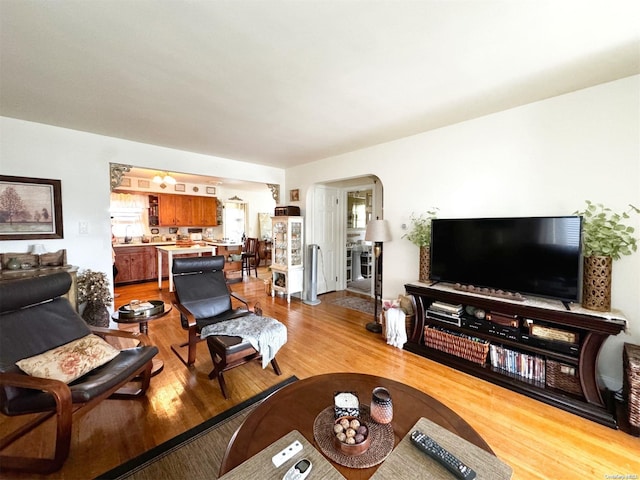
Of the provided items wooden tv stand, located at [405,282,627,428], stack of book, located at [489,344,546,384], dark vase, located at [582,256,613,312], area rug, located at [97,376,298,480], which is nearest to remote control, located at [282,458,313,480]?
area rug, located at [97,376,298,480]

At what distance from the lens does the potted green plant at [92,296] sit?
10.1 ft

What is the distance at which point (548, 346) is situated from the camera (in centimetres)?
214

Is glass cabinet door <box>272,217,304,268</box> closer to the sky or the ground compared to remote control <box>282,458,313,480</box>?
closer to the sky

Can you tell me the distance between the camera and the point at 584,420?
1.87 meters

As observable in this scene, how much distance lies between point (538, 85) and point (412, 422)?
8.84 feet

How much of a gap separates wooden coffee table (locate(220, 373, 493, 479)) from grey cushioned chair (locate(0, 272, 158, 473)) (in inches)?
43.9

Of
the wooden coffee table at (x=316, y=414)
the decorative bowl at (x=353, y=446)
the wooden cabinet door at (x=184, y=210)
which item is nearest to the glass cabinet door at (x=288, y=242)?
the wooden coffee table at (x=316, y=414)

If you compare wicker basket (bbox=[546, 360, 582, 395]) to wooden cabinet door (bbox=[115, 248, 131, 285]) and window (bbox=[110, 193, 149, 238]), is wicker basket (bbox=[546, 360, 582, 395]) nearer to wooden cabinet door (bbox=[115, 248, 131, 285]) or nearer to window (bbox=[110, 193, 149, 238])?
wooden cabinet door (bbox=[115, 248, 131, 285])

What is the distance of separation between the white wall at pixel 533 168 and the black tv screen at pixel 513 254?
260mm

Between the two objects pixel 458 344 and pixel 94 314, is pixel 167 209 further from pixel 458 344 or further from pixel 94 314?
pixel 458 344

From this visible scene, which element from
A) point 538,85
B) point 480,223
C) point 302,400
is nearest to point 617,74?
point 538,85

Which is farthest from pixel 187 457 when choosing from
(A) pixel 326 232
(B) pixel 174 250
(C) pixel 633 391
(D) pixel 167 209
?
(D) pixel 167 209

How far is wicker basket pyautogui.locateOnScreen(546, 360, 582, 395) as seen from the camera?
2025mm

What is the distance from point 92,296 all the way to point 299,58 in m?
3.52
